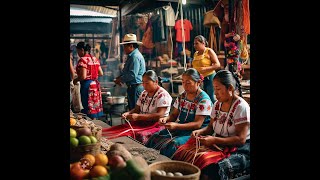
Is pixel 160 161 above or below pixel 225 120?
below

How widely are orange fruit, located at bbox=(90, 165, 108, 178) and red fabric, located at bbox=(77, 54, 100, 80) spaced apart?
315cm

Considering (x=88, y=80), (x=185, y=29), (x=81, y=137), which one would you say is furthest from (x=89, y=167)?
(x=185, y=29)

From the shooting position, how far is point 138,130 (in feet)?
13.7

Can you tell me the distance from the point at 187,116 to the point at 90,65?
2241 millimetres

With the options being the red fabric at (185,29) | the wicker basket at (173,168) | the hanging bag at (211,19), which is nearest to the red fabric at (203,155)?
the wicker basket at (173,168)

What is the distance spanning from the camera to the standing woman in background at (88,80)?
5391 mm

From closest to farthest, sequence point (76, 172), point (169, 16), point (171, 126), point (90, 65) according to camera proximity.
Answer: point (76, 172), point (171, 126), point (90, 65), point (169, 16)

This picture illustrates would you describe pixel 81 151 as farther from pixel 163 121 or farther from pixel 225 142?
pixel 163 121
